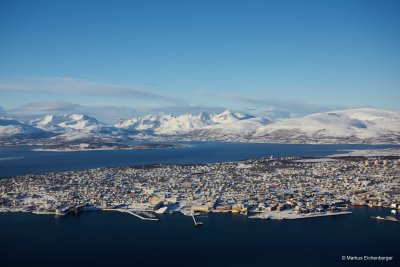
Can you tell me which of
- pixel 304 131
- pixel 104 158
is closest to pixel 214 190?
pixel 104 158

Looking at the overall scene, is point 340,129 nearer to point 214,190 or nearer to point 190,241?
point 214,190

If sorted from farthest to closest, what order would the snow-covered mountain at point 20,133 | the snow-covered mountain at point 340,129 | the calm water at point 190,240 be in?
the snow-covered mountain at point 20,133, the snow-covered mountain at point 340,129, the calm water at point 190,240

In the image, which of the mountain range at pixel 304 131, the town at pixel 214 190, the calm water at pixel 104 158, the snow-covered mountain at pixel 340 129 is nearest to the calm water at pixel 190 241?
the town at pixel 214 190

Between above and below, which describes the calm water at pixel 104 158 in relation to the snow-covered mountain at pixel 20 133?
below

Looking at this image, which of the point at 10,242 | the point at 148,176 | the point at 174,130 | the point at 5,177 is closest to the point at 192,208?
the point at 10,242

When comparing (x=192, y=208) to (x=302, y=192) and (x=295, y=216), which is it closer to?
(x=295, y=216)

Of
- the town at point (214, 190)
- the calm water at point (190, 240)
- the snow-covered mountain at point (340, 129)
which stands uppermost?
the snow-covered mountain at point (340, 129)

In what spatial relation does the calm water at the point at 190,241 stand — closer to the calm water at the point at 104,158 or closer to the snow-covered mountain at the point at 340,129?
the calm water at the point at 104,158
